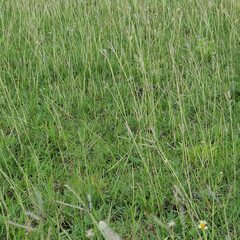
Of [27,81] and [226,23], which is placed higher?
[226,23]

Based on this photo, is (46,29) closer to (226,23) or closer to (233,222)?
(226,23)

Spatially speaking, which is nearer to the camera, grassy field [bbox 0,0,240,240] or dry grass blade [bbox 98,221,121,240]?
→ dry grass blade [bbox 98,221,121,240]

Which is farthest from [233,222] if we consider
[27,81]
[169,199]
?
[27,81]

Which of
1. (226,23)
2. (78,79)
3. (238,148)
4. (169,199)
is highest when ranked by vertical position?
(226,23)

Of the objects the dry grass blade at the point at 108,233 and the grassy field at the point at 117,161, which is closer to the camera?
the dry grass blade at the point at 108,233

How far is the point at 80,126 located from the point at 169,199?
0.84 m

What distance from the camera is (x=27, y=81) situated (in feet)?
8.64

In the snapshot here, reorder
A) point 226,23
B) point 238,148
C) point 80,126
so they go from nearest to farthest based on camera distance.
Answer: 1. point 238,148
2. point 80,126
3. point 226,23

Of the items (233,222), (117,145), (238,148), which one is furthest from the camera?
(117,145)

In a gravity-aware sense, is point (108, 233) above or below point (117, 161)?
above

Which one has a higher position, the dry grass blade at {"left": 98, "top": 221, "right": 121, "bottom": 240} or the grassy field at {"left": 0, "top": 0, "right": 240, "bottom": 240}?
the dry grass blade at {"left": 98, "top": 221, "right": 121, "bottom": 240}

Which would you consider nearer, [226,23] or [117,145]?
[117,145]

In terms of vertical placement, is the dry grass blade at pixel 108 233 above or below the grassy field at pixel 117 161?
above

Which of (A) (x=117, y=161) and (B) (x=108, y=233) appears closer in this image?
(B) (x=108, y=233)
